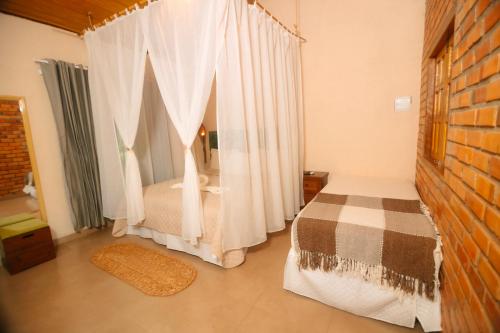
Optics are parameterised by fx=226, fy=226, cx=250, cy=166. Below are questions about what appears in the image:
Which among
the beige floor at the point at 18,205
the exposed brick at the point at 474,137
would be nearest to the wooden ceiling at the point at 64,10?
the beige floor at the point at 18,205

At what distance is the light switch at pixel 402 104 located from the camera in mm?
2670

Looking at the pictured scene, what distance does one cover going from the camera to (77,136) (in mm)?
2797

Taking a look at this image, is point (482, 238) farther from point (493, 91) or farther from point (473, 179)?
point (493, 91)

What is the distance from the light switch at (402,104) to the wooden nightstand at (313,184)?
117cm

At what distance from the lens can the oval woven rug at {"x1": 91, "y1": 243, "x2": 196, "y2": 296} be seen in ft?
6.38

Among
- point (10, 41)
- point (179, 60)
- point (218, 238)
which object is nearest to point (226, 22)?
point (179, 60)

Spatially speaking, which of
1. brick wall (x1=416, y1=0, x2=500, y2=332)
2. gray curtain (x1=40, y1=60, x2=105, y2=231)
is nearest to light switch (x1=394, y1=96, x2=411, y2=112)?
brick wall (x1=416, y1=0, x2=500, y2=332)

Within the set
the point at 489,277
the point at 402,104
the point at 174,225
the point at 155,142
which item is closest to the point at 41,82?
the point at 155,142

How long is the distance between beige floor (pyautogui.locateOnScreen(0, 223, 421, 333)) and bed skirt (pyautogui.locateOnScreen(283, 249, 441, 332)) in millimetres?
55

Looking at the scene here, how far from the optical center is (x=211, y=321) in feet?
5.17

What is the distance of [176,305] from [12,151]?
242 centimetres

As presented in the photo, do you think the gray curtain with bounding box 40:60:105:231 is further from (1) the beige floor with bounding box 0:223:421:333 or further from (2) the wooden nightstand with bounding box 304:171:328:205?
(2) the wooden nightstand with bounding box 304:171:328:205

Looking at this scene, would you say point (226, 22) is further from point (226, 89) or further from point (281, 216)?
point (281, 216)

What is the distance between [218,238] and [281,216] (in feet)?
2.41
